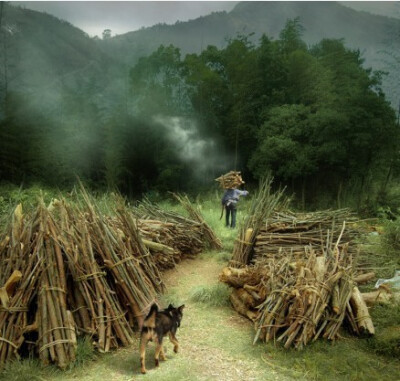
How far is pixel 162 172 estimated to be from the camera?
18.4 meters

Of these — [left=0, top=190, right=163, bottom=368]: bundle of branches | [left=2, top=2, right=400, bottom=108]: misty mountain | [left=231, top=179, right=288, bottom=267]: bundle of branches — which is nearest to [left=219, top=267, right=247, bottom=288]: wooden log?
[left=231, top=179, right=288, bottom=267]: bundle of branches

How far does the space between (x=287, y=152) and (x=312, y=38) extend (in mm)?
24973

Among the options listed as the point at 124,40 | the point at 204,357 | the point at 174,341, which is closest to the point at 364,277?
the point at 204,357

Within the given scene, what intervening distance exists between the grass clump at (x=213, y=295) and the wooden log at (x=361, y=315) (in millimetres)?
1682

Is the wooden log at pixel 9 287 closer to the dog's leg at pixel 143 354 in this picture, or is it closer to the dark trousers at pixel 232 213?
the dog's leg at pixel 143 354

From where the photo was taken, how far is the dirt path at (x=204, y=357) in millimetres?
3727

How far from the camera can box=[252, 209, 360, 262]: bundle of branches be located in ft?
21.2

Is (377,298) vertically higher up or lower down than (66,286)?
lower down

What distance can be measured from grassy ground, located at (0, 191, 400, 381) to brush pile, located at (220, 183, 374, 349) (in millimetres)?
164

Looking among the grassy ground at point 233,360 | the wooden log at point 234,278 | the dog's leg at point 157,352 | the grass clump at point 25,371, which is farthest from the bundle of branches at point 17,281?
the wooden log at point 234,278

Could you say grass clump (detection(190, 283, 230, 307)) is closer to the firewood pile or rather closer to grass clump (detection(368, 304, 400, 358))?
the firewood pile

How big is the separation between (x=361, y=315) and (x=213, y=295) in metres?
1.96

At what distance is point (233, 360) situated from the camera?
160 inches

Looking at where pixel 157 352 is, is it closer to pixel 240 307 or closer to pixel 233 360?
pixel 233 360
